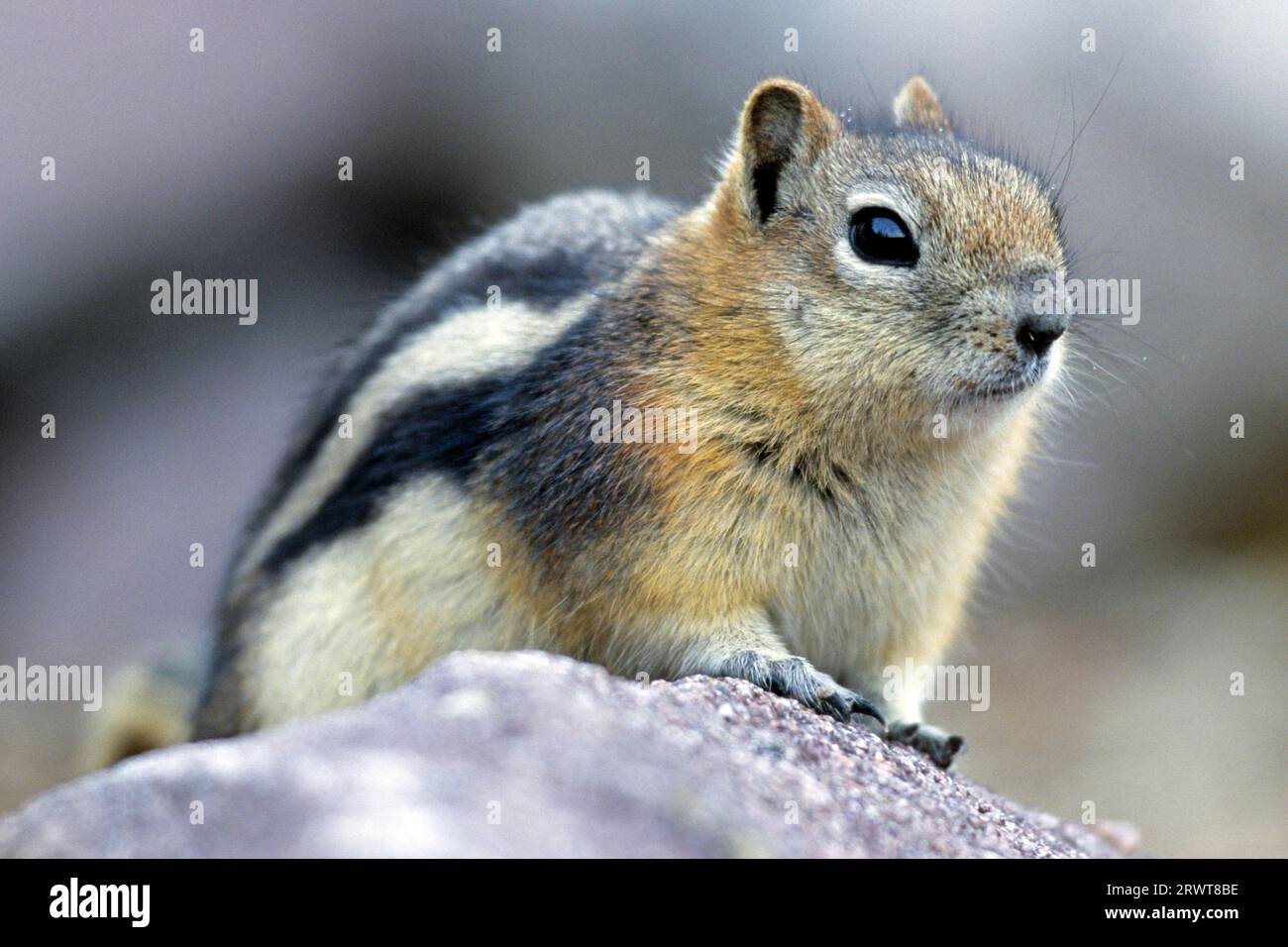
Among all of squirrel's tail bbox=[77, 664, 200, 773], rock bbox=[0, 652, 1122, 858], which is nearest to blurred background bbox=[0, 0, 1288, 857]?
squirrel's tail bbox=[77, 664, 200, 773]

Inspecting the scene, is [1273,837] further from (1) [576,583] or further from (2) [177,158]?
(2) [177,158]

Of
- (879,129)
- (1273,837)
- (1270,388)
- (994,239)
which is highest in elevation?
(879,129)

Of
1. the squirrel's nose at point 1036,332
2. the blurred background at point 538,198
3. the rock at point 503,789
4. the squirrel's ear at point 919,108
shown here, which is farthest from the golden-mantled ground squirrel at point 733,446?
the blurred background at point 538,198

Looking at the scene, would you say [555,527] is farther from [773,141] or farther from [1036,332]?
[1036,332]

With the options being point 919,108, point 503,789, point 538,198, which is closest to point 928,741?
point 503,789

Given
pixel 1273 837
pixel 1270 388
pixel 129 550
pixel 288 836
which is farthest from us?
pixel 129 550

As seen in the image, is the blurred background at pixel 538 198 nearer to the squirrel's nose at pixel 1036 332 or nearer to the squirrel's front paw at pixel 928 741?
the squirrel's front paw at pixel 928 741

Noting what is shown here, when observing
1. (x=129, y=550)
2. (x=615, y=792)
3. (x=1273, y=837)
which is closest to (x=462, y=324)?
(x=615, y=792)
